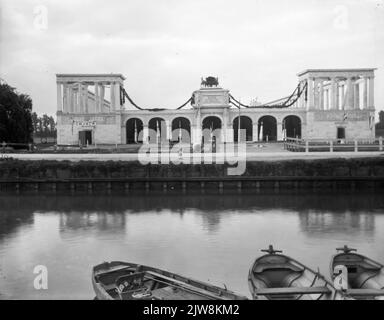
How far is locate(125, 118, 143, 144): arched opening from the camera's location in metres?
74.9

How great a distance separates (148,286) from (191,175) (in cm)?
2731

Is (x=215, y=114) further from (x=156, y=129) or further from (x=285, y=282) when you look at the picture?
(x=285, y=282)

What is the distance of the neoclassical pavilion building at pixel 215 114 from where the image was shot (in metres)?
70.3

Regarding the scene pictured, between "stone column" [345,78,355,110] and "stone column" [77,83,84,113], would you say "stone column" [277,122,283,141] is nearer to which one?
"stone column" [345,78,355,110]

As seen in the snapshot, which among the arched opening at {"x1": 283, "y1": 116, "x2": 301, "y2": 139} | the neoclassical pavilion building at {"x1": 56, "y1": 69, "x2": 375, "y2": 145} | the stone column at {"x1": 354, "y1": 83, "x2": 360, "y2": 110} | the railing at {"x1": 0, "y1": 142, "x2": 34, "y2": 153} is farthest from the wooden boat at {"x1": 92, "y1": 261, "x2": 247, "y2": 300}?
the stone column at {"x1": 354, "y1": 83, "x2": 360, "y2": 110}

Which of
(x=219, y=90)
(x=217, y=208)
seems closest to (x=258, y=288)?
(x=217, y=208)

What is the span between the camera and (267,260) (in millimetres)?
13625

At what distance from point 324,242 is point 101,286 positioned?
1260 centimetres

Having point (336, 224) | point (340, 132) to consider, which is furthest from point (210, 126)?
point (336, 224)

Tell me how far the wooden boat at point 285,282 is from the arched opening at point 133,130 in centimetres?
6148

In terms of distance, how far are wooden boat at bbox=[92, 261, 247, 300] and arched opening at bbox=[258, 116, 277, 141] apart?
65157 mm

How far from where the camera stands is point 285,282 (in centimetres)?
1327

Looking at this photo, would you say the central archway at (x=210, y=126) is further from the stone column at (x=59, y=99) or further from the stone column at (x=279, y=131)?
the stone column at (x=59, y=99)
